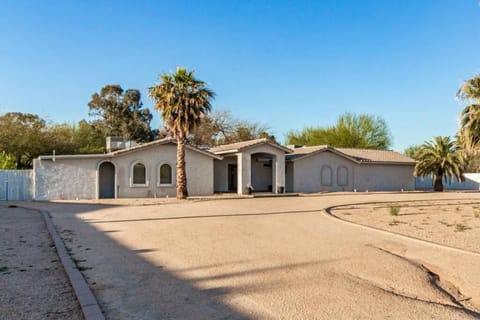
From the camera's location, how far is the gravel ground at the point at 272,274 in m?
5.20

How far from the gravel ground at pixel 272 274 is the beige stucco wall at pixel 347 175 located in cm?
2269

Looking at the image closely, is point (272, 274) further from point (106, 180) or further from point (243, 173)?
point (243, 173)

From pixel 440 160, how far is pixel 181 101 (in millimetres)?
26511

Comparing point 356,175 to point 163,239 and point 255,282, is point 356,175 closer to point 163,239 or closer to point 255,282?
point 163,239

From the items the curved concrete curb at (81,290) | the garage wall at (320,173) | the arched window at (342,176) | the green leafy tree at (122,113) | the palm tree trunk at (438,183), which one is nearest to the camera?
the curved concrete curb at (81,290)

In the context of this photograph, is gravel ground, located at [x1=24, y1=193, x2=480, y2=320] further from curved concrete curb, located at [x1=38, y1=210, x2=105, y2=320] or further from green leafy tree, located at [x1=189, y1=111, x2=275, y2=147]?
green leafy tree, located at [x1=189, y1=111, x2=275, y2=147]

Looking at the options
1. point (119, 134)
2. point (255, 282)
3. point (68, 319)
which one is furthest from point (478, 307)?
point (119, 134)

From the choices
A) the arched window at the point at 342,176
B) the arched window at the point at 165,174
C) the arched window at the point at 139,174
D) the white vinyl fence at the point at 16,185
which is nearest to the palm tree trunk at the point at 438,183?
the arched window at the point at 342,176

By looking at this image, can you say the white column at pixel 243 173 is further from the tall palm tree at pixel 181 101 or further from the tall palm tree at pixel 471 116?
the tall palm tree at pixel 471 116

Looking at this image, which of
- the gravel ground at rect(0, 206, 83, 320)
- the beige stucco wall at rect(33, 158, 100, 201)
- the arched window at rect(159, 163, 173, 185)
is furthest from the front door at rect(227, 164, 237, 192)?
the gravel ground at rect(0, 206, 83, 320)

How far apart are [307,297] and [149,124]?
5826 centimetres

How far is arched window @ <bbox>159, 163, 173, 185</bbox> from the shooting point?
95.2 ft

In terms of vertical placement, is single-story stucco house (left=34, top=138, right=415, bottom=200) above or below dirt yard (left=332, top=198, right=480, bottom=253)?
above

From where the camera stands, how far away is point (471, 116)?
19.7m
